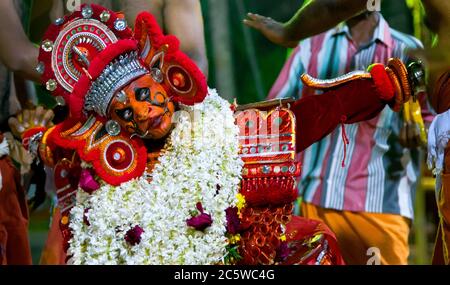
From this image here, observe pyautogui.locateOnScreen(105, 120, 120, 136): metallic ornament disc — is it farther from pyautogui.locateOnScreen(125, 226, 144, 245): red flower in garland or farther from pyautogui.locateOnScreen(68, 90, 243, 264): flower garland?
pyautogui.locateOnScreen(125, 226, 144, 245): red flower in garland

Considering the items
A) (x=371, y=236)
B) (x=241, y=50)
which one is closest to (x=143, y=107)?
(x=241, y=50)

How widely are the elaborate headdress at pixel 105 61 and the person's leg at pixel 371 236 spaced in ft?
3.33

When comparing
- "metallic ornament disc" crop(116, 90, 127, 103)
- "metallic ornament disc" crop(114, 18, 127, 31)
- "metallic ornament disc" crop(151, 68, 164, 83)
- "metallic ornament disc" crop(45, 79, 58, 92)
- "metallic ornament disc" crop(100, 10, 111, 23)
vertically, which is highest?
"metallic ornament disc" crop(100, 10, 111, 23)

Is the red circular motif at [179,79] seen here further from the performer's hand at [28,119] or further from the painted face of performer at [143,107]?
the performer's hand at [28,119]

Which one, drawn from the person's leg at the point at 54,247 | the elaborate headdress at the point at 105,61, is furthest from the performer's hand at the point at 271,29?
the person's leg at the point at 54,247

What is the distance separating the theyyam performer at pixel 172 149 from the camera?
2.71m

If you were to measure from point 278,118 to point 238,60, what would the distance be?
0.79 m

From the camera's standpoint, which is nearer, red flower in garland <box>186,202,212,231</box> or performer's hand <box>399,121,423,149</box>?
red flower in garland <box>186,202,212,231</box>

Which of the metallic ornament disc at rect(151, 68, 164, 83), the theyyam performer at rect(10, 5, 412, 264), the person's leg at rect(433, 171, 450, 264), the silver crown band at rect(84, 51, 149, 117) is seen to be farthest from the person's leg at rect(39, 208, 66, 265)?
the person's leg at rect(433, 171, 450, 264)

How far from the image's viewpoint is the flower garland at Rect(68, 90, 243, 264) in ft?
8.93

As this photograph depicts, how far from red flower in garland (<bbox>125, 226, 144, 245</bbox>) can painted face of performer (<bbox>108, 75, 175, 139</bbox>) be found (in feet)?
1.11

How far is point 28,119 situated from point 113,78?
1.24 meters
